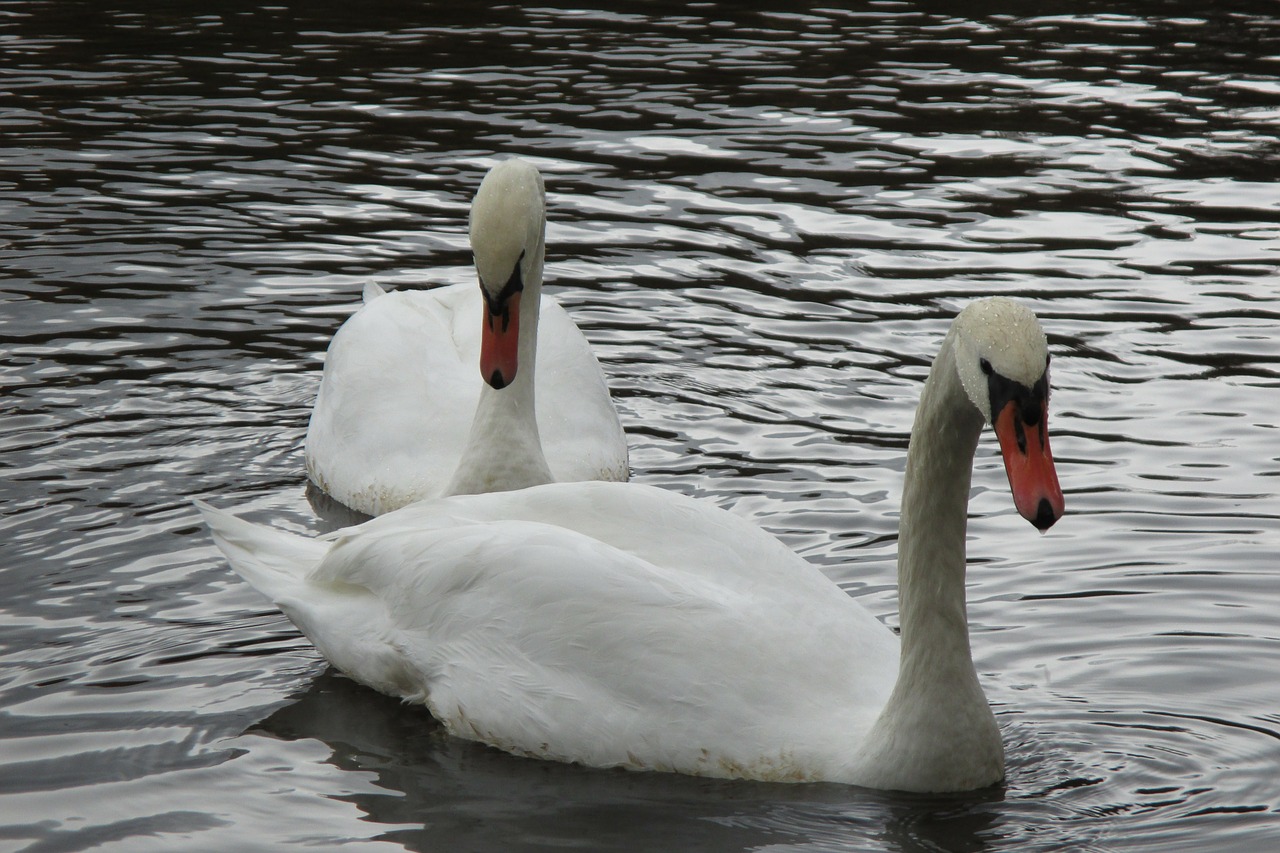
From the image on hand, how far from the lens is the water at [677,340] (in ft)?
19.6

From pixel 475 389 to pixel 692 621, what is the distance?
3028mm

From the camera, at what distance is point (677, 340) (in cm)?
1056

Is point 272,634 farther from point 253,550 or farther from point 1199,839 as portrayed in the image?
point 1199,839

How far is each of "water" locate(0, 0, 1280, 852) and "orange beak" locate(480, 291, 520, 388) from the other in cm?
132

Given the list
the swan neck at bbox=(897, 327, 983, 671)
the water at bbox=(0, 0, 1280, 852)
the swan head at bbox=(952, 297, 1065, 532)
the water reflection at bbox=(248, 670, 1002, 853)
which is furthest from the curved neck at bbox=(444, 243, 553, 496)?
the swan head at bbox=(952, 297, 1065, 532)

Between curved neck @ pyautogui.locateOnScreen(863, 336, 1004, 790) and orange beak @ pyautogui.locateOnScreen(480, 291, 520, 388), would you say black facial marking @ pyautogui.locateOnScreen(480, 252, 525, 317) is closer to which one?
orange beak @ pyautogui.locateOnScreen(480, 291, 520, 388)

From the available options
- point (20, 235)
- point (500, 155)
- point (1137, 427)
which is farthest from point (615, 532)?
point (500, 155)

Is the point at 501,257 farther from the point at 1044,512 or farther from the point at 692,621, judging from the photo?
the point at 1044,512

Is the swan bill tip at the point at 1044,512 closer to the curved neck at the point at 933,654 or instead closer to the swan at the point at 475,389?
the curved neck at the point at 933,654

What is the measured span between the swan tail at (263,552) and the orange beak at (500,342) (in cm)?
103

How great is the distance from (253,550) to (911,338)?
456 cm

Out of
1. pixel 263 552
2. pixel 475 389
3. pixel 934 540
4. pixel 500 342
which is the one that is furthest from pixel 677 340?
pixel 934 540

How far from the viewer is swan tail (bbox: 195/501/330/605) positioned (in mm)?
6949

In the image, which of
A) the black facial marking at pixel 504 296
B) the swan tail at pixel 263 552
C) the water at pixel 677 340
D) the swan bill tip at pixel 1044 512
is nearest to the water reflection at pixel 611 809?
the water at pixel 677 340
